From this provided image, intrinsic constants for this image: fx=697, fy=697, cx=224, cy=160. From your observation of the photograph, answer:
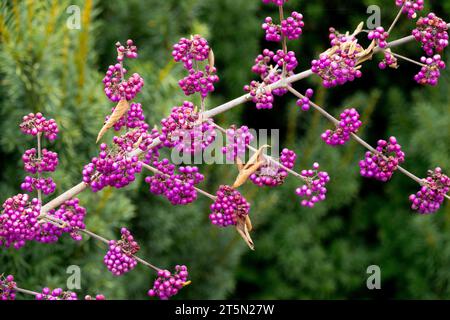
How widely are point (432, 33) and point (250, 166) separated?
509mm

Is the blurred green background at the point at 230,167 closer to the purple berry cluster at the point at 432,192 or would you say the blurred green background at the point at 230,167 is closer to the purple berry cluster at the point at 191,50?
the purple berry cluster at the point at 191,50

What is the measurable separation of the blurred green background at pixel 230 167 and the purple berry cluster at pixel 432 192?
4.91 feet

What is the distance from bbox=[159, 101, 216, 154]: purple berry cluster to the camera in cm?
156

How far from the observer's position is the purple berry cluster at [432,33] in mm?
1562

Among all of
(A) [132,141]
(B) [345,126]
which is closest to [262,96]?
(B) [345,126]

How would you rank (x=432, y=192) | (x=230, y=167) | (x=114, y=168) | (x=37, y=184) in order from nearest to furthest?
(x=114, y=168) < (x=432, y=192) < (x=37, y=184) < (x=230, y=167)

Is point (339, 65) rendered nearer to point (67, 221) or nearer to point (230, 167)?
point (67, 221)

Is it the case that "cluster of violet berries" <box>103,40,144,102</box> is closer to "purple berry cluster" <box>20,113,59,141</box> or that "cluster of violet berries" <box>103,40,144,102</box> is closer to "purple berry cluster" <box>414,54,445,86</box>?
"purple berry cluster" <box>20,113,59,141</box>

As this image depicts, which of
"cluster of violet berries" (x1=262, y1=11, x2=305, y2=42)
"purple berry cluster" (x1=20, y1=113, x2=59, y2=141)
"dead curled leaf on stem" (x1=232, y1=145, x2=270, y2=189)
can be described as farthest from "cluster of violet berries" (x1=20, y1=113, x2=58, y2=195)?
"cluster of violet berries" (x1=262, y1=11, x2=305, y2=42)

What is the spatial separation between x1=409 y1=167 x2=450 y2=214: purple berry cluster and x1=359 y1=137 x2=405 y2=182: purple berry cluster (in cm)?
8

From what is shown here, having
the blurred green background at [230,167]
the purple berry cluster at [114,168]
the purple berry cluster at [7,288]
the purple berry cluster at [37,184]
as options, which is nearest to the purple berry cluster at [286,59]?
the purple berry cluster at [114,168]

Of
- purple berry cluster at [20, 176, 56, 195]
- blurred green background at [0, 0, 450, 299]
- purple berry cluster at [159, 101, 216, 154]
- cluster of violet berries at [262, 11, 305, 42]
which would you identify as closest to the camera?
purple berry cluster at [159, 101, 216, 154]

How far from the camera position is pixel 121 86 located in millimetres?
1636

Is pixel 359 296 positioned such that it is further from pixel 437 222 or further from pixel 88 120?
pixel 88 120
